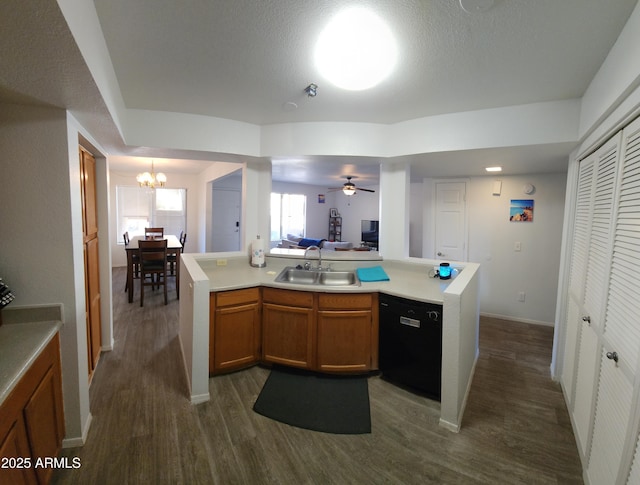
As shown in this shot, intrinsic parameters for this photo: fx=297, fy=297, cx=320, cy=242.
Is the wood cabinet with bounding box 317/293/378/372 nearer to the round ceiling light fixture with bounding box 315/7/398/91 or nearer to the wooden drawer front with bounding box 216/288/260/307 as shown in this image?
the wooden drawer front with bounding box 216/288/260/307

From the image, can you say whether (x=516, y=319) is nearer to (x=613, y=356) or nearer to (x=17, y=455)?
(x=613, y=356)

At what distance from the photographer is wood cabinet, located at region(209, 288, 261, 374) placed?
247cm

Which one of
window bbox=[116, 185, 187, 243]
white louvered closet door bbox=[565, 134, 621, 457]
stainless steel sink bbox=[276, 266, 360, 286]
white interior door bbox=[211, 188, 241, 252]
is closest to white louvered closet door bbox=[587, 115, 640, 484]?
white louvered closet door bbox=[565, 134, 621, 457]

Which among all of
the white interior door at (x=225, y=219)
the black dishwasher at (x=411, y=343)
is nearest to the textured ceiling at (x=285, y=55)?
the black dishwasher at (x=411, y=343)

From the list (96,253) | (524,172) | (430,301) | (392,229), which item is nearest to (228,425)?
(430,301)

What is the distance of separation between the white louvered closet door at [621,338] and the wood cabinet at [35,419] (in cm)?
238

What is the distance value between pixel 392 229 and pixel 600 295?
5.91 ft

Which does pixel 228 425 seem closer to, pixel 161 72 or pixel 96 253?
pixel 96 253

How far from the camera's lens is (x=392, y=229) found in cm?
325

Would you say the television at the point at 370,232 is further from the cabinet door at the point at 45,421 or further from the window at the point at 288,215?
the cabinet door at the point at 45,421

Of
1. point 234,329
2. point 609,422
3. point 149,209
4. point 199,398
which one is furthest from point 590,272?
point 149,209

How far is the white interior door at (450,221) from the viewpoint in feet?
14.3

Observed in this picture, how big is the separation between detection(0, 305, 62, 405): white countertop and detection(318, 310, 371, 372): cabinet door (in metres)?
1.74

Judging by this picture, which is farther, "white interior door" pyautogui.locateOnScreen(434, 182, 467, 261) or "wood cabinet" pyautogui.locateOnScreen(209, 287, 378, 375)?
"white interior door" pyautogui.locateOnScreen(434, 182, 467, 261)
